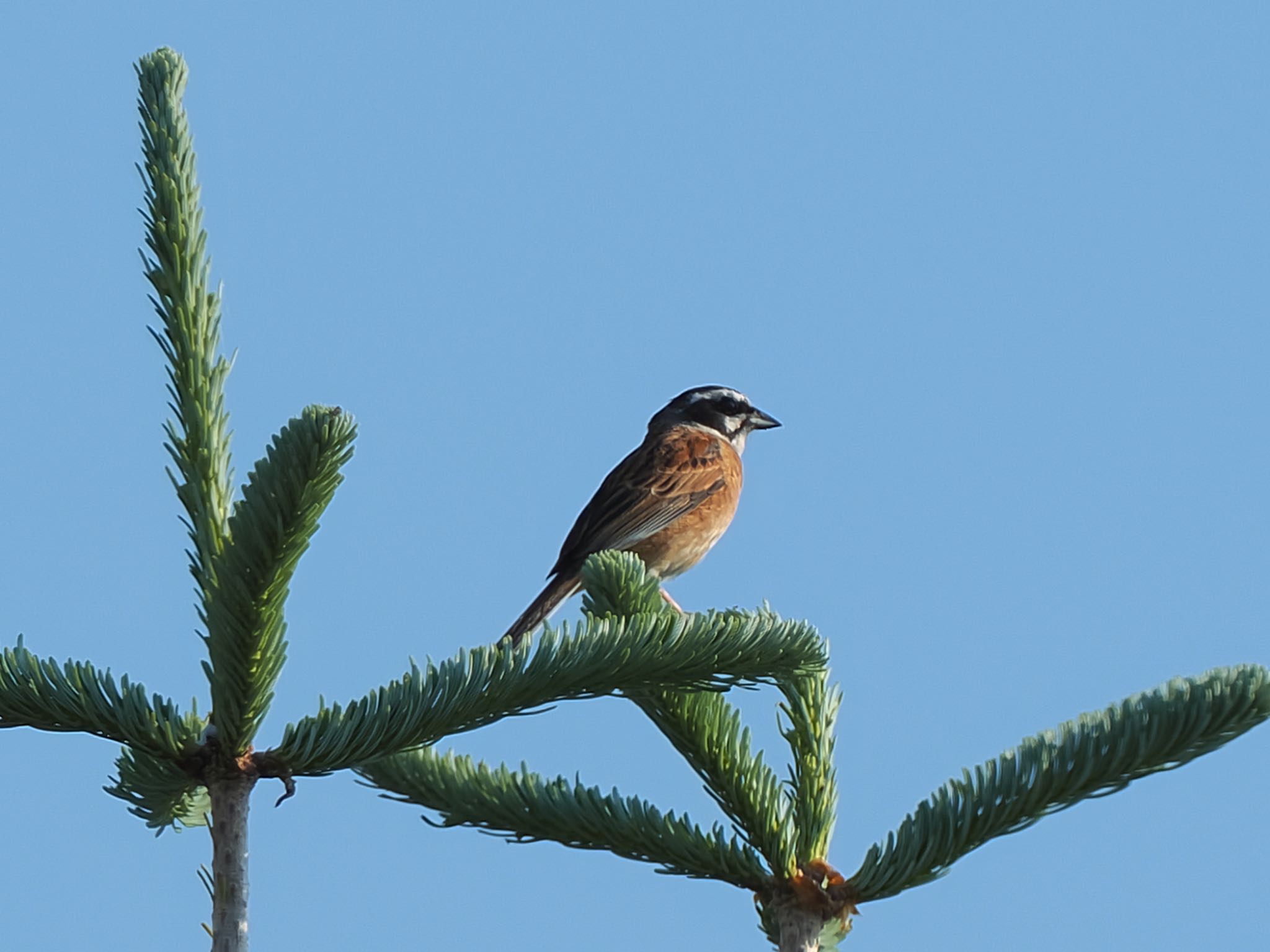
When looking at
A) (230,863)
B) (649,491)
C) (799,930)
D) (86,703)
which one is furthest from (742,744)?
(649,491)

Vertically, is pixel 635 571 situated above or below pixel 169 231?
below

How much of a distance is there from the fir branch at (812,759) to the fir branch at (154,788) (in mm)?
1210

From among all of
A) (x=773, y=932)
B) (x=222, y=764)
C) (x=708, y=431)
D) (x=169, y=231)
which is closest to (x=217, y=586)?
(x=222, y=764)

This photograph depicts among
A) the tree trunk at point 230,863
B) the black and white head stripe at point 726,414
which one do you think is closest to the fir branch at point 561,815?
the tree trunk at point 230,863

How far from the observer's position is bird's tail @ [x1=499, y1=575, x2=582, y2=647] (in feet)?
21.4

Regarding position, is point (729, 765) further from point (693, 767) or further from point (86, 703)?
point (86, 703)

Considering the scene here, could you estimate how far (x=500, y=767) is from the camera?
2938 millimetres

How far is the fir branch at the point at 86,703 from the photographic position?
224 cm

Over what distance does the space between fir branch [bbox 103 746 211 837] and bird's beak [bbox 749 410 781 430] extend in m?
6.88

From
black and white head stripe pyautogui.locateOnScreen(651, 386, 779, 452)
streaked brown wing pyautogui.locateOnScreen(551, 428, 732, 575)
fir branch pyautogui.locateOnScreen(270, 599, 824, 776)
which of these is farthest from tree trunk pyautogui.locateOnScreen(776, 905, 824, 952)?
black and white head stripe pyautogui.locateOnScreen(651, 386, 779, 452)

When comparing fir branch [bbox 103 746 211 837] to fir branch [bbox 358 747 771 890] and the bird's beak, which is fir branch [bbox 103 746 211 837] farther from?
the bird's beak

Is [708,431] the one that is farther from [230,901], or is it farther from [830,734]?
[230,901]

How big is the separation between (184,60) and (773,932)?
83.9 inches

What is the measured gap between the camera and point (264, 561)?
2.22m
